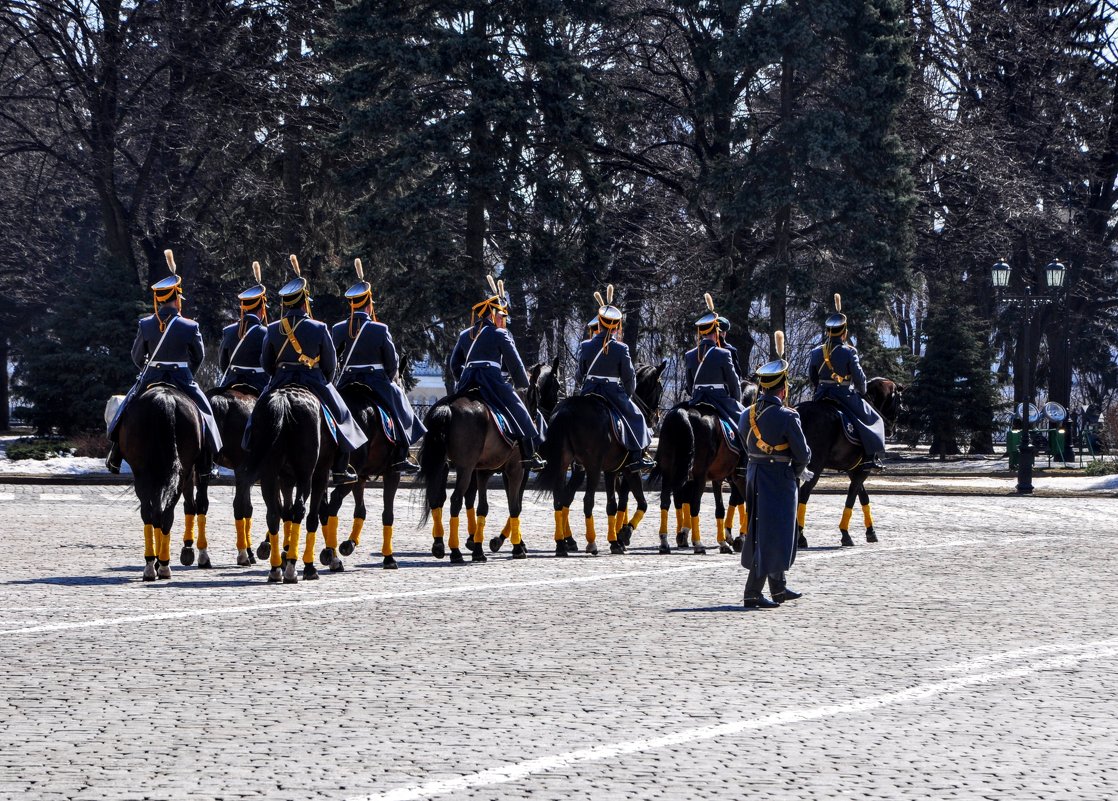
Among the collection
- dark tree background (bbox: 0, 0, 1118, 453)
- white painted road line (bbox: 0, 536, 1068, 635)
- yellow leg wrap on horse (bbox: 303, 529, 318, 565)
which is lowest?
white painted road line (bbox: 0, 536, 1068, 635)

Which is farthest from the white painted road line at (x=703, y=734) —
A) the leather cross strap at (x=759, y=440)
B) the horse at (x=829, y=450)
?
the horse at (x=829, y=450)

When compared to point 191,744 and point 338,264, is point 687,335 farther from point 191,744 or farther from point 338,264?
point 191,744

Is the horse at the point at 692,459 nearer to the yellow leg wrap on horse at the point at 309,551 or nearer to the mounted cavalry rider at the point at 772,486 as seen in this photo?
the yellow leg wrap on horse at the point at 309,551

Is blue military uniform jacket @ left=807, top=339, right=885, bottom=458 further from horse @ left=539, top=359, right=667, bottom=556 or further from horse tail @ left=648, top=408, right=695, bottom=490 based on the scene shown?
horse @ left=539, top=359, right=667, bottom=556

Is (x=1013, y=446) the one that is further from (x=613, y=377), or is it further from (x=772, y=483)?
(x=772, y=483)

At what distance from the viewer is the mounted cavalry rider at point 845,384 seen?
2038 cm

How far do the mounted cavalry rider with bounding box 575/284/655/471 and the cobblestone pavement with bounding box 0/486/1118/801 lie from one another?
2.25 meters

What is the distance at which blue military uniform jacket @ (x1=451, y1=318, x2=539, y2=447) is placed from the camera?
59.6 feet

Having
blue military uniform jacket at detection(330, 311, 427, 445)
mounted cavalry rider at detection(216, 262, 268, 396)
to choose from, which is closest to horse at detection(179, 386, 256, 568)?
mounted cavalry rider at detection(216, 262, 268, 396)

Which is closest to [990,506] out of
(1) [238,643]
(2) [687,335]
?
(2) [687,335]

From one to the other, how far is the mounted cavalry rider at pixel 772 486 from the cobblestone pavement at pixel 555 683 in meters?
0.42

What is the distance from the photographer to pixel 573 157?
39.6m

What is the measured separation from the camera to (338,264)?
45.3 meters

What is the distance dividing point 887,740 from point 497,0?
3326cm
